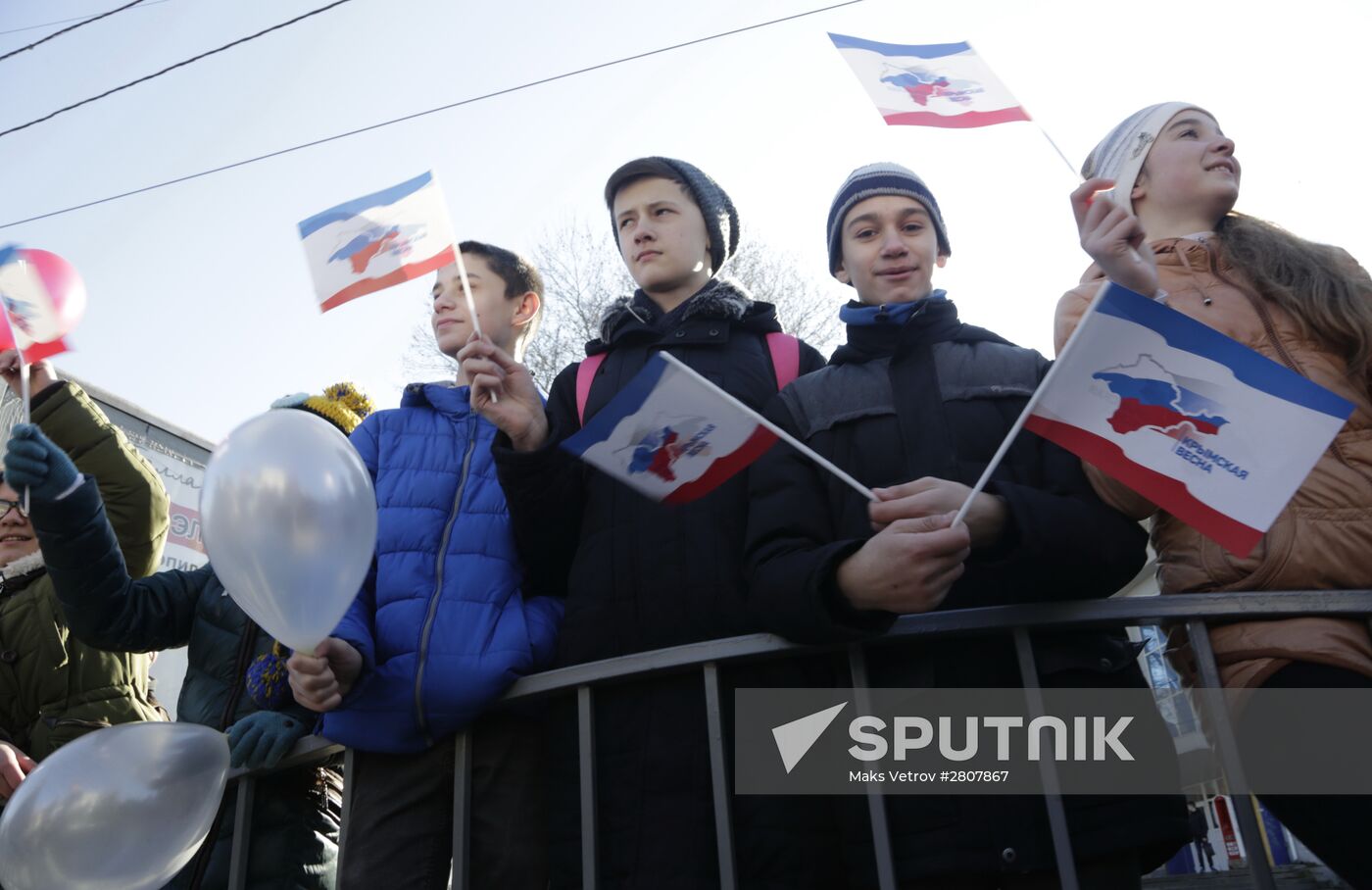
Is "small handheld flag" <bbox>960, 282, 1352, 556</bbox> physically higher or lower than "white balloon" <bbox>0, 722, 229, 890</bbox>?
higher

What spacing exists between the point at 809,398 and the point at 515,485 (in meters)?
0.68

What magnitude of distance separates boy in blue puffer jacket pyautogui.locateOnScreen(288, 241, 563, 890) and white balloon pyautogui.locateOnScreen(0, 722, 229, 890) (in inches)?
11.9

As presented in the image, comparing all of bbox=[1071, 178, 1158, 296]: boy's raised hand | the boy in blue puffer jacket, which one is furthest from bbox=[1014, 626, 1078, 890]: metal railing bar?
the boy in blue puffer jacket

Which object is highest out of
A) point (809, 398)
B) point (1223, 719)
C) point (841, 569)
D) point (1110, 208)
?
point (1110, 208)

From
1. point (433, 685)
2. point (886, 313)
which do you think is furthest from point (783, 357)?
point (433, 685)

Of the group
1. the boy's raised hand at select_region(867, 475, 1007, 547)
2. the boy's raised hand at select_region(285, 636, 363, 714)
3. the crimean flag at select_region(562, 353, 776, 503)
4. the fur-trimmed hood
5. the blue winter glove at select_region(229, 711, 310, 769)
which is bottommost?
the blue winter glove at select_region(229, 711, 310, 769)

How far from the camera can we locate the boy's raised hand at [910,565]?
5.97ft

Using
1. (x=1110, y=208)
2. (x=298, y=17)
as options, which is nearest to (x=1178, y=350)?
(x=1110, y=208)

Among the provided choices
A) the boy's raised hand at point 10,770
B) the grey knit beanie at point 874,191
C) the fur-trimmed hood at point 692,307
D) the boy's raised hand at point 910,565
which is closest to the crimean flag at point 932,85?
the grey knit beanie at point 874,191

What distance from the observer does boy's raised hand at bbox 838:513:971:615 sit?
1.82m

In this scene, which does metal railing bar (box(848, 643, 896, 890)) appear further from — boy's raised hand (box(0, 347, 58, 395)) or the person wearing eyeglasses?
boy's raised hand (box(0, 347, 58, 395))

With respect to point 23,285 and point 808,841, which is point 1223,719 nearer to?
point 808,841

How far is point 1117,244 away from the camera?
2.05 meters

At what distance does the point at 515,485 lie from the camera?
2.48 meters
